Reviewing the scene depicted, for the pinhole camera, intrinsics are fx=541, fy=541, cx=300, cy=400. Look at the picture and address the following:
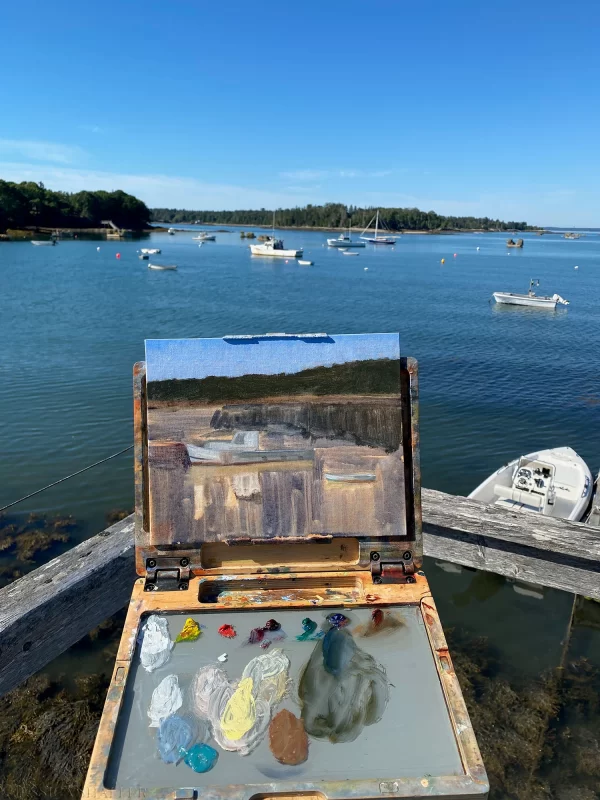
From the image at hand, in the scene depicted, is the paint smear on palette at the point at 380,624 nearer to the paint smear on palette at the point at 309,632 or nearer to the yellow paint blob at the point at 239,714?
the paint smear on palette at the point at 309,632

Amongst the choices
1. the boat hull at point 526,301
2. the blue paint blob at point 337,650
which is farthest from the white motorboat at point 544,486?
the boat hull at point 526,301

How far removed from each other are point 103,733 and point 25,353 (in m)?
22.5

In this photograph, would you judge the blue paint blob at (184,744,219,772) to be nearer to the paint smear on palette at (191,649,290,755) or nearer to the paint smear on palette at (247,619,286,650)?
the paint smear on palette at (191,649,290,755)

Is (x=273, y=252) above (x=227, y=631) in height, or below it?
above

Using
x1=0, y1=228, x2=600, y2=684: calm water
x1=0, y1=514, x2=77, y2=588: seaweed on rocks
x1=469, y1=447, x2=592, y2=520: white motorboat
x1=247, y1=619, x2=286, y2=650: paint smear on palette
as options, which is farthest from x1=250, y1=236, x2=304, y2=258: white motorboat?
x1=247, y1=619, x2=286, y2=650: paint smear on palette

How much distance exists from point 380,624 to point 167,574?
117cm

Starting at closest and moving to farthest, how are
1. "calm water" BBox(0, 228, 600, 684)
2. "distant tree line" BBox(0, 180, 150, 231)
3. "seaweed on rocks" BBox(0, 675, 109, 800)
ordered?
1. "seaweed on rocks" BBox(0, 675, 109, 800)
2. "calm water" BBox(0, 228, 600, 684)
3. "distant tree line" BBox(0, 180, 150, 231)

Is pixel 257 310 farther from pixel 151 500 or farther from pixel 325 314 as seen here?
pixel 151 500

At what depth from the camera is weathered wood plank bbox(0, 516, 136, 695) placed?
302cm

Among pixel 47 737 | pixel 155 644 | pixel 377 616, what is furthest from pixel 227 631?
pixel 47 737

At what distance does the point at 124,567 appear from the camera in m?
3.70

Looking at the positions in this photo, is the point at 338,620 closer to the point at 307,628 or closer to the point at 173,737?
the point at 307,628

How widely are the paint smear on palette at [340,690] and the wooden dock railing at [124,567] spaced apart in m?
1.64

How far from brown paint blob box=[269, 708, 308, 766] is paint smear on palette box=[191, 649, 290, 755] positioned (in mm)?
44
